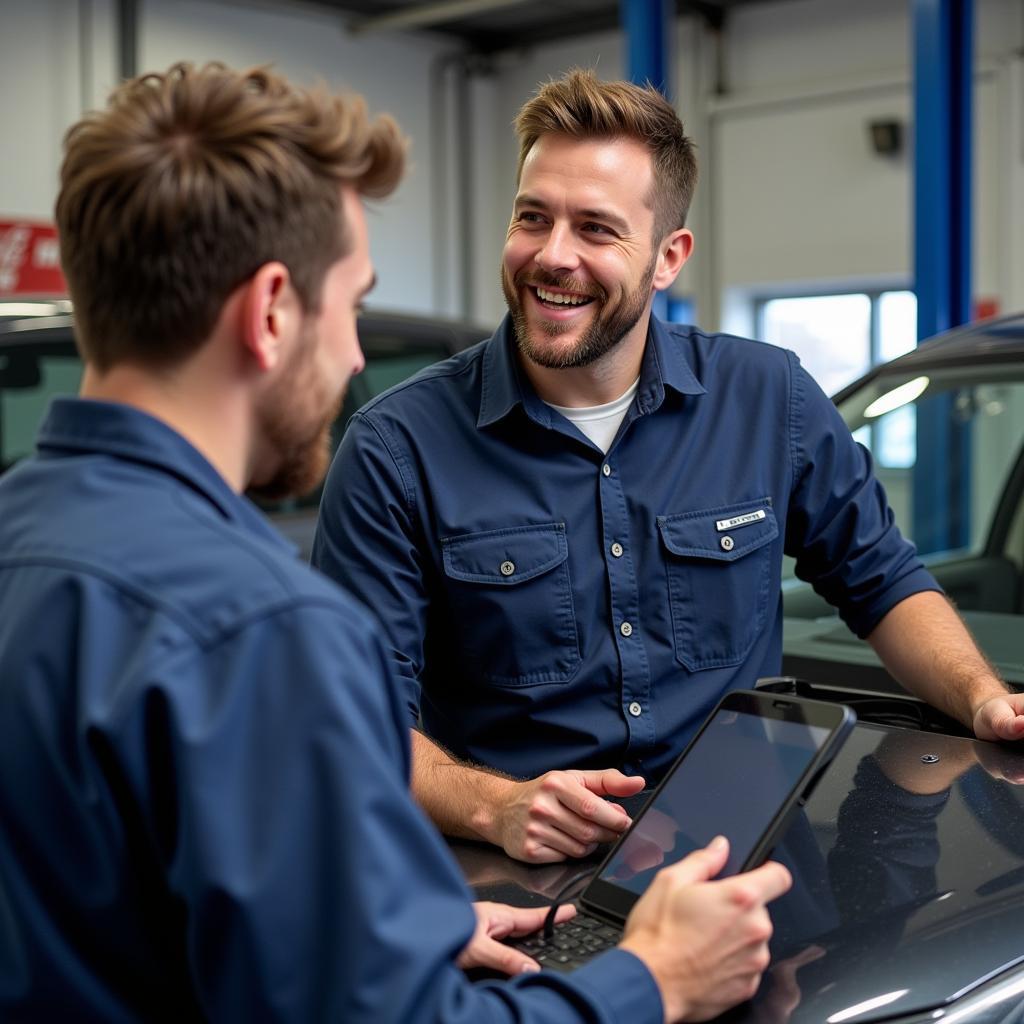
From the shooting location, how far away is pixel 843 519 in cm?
234

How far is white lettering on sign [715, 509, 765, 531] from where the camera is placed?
2.20 meters

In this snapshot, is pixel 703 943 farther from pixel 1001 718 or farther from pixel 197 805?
pixel 1001 718

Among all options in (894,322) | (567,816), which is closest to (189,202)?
(567,816)

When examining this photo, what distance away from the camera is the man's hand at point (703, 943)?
1.21 m

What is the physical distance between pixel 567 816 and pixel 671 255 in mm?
1159

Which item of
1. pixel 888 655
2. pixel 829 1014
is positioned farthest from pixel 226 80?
pixel 888 655

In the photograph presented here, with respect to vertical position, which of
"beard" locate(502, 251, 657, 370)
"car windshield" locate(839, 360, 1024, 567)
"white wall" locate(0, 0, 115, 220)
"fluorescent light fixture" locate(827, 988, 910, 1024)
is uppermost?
"white wall" locate(0, 0, 115, 220)

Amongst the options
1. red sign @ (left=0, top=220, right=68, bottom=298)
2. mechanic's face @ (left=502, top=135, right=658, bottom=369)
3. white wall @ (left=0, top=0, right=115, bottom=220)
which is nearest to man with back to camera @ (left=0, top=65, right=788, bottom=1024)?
mechanic's face @ (left=502, top=135, right=658, bottom=369)

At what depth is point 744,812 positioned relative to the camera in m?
1.44

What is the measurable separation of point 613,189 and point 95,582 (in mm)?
1428

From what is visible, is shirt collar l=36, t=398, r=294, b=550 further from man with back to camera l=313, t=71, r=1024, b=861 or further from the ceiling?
the ceiling

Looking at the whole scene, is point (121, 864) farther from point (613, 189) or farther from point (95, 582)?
point (613, 189)

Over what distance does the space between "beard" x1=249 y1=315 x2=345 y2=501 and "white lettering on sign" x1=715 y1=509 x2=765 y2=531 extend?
101 cm

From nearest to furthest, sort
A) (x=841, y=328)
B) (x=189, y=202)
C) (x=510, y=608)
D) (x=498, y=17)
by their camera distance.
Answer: (x=189, y=202) → (x=510, y=608) → (x=841, y=328) → (x=498, y=17)
